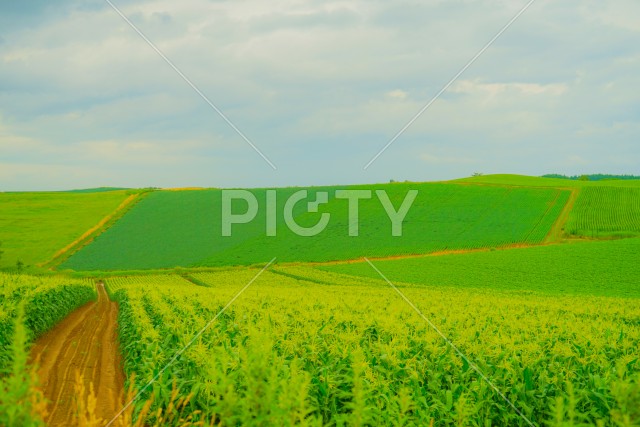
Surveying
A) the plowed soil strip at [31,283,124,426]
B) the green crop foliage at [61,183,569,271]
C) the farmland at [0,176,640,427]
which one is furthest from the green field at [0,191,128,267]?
the plowed soil strip at [31,283,124,426]

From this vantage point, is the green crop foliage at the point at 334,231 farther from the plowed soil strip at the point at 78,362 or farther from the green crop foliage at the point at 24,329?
the plowed soil strip at the point at 78,362

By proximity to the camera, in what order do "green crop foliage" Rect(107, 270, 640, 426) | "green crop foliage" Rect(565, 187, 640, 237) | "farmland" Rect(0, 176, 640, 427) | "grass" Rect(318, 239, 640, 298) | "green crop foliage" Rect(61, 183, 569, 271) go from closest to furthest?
1. "green crop foliage" Rect(107, 270, 640, 426)
2. "farmland" Rect(0, 176, 640, 427)
3. "grass" Rect(318, 239, 640, 298)
4. "green crop foliage" Rect(61, 183, 569, 271)
5. "green crop foliage" Rect(565, 187, 640, 237)

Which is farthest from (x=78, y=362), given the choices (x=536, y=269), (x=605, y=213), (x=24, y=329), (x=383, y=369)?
(x=605, y=213)

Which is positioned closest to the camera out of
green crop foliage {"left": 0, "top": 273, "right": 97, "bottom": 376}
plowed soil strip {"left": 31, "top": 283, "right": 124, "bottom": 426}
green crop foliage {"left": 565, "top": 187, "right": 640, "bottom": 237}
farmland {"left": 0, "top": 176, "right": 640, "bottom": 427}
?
farmland {"left": 0, "top": 176, "right": 640, "bottom": 427}

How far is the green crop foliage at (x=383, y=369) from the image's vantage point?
16.4ft

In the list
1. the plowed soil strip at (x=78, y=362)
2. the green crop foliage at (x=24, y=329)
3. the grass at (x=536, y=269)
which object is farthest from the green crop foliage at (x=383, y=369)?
the grass at (x=536, y=269)

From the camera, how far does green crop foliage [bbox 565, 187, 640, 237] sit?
2402 inches

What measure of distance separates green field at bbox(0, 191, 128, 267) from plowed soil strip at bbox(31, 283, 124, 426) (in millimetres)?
44337

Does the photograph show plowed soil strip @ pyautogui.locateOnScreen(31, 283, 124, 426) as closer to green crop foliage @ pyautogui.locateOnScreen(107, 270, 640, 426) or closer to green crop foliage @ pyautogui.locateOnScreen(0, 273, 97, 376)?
green crop foliage @ pyautogui.locateOnScreen(0, 273, 97, 376)

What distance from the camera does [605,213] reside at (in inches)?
2707

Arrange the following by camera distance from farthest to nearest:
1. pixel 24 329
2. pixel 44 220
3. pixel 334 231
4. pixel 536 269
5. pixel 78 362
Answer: pixel 44 220 < pixel 334 231 < pixel 536 269 < pixel 78 362 < pixel 24 329

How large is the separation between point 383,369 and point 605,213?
71.4 metres

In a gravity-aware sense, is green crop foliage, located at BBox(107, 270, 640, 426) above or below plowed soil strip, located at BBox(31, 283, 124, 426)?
above

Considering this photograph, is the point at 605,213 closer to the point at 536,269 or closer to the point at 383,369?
the point at 536,269
